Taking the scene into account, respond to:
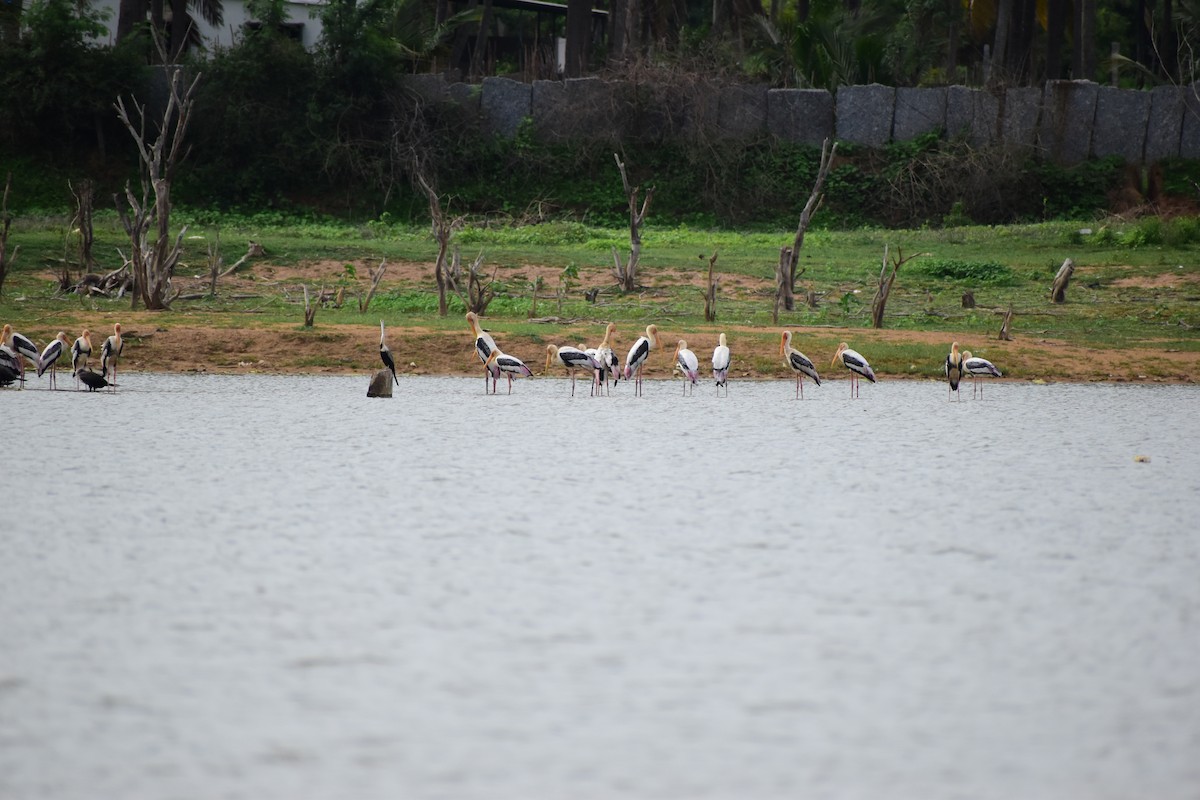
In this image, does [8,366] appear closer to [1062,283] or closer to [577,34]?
[1062,283]

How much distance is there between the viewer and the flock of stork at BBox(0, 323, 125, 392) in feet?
51.2

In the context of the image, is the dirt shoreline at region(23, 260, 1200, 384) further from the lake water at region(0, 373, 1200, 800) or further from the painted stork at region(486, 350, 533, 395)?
the lake water at region(0, 373, 1200, 800)

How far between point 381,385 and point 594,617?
9.06 metres

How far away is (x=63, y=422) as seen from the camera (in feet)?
44.8

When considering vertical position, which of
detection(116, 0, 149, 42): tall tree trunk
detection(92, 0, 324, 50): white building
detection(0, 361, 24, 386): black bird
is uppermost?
detection(92, 0, 324, 50): white building

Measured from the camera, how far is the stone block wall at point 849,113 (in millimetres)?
32500

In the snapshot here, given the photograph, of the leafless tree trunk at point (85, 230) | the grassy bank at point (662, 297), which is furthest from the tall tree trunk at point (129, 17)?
the leafless tree trunk at point (85, 230)

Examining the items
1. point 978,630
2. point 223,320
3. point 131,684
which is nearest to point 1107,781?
point 978,630

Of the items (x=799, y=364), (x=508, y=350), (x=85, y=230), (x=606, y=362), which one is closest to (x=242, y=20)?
(x=85, y=230)

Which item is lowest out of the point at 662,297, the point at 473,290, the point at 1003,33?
the point at 662,297

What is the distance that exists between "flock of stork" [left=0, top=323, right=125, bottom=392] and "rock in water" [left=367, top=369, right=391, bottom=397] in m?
2.72

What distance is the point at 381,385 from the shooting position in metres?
15.7

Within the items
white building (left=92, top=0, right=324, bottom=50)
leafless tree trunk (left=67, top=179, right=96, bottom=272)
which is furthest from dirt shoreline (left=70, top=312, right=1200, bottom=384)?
white building (left=92, top=0, right=324, bottom=50)

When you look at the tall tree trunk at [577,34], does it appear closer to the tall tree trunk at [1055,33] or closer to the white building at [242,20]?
the white building at [242,20]
